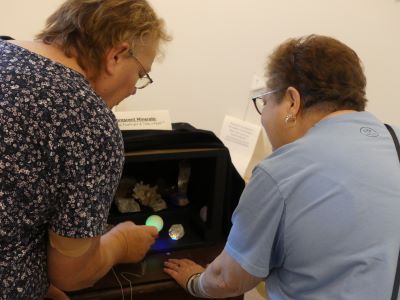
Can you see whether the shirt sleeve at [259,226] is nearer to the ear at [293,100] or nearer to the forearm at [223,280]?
the forearm at [223,280]

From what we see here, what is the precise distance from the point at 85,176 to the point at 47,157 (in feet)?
0.22

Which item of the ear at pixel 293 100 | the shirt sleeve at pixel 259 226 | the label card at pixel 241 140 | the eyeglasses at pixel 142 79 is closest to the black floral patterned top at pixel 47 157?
the eyeglasses at pixel 142 79

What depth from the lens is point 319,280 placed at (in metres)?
0.77

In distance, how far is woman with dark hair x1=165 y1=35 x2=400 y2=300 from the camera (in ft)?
2.40

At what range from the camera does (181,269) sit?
1088 mm

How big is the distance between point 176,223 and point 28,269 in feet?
1.99

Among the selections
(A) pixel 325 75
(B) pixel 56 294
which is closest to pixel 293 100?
(A) pixel 325 75

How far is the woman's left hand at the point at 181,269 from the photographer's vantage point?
107 cm

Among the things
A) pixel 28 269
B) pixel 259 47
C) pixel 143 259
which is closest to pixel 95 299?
pixel 143 259

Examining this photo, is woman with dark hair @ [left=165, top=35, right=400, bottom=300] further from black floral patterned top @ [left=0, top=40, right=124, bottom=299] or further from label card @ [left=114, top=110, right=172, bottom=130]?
label card @ [left=114, top=110, right=172, bottom=130]

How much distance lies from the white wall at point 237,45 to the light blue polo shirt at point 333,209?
3.03ft

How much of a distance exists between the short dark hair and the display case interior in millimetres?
347

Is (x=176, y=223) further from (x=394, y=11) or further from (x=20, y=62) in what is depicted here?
(x=394, y=11)

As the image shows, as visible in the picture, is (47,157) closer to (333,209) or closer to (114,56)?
(114,56)
